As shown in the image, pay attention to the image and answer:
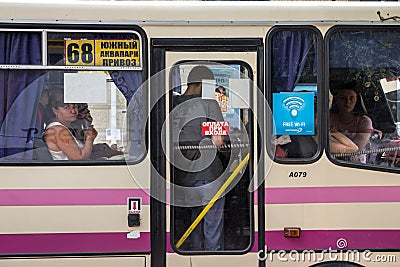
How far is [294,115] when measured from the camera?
14.2 feet

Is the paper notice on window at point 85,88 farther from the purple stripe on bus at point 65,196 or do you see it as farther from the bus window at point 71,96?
the purple stripe on bus at point 65,196

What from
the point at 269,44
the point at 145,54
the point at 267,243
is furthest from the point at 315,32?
the point at 267,243

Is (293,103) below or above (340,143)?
above

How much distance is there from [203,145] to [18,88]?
5.24 feet

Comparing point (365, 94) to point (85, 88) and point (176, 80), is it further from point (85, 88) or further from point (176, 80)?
point (85, 88)

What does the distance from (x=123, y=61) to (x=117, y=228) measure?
4.52 feet

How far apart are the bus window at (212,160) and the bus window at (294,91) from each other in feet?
0.83

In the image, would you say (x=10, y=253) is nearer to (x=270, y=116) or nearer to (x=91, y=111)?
(x=91, y=111)

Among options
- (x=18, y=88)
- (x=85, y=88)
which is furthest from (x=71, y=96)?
(x=18, y=88)

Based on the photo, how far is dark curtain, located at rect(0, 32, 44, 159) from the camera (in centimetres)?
426

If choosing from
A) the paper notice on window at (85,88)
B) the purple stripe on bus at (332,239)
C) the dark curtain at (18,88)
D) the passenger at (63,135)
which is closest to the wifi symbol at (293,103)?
the purple stripe on bus at (332,239)

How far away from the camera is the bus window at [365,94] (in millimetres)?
4383

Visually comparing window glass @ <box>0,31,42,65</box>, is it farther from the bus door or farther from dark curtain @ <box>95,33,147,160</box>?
the bus door

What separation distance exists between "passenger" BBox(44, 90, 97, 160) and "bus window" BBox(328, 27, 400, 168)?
6.82 ft
